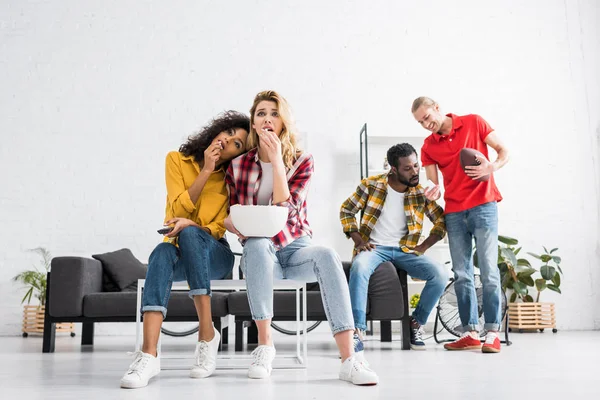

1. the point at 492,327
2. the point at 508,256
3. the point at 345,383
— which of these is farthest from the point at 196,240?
the point at 508,256

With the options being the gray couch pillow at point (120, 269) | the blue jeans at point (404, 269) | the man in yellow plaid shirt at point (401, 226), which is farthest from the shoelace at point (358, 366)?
the gray couch pillow at point (120, 269)

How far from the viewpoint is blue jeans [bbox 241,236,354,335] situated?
6.07ft

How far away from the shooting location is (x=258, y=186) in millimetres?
2143

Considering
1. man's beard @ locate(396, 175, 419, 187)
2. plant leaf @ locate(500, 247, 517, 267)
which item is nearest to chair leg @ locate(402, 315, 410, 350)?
man's beard @ locate(396, 175, 419, 187)

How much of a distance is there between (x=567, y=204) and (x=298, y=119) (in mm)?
2587

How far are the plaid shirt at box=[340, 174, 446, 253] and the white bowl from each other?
1379mm

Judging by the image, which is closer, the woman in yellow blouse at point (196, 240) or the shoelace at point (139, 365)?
the shoelace at point (139, 365)

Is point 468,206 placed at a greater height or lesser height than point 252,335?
greater

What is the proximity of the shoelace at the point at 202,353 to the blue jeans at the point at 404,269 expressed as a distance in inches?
45.9

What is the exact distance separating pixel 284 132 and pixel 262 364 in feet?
2.69

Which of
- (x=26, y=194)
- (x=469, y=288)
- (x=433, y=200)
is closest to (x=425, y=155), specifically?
(x=433, y=200)

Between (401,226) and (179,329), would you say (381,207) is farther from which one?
(179,329)

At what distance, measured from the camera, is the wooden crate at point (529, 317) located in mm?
4762

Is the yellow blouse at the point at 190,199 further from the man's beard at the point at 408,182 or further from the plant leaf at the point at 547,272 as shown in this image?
the plant leaf at the point at 547,272
